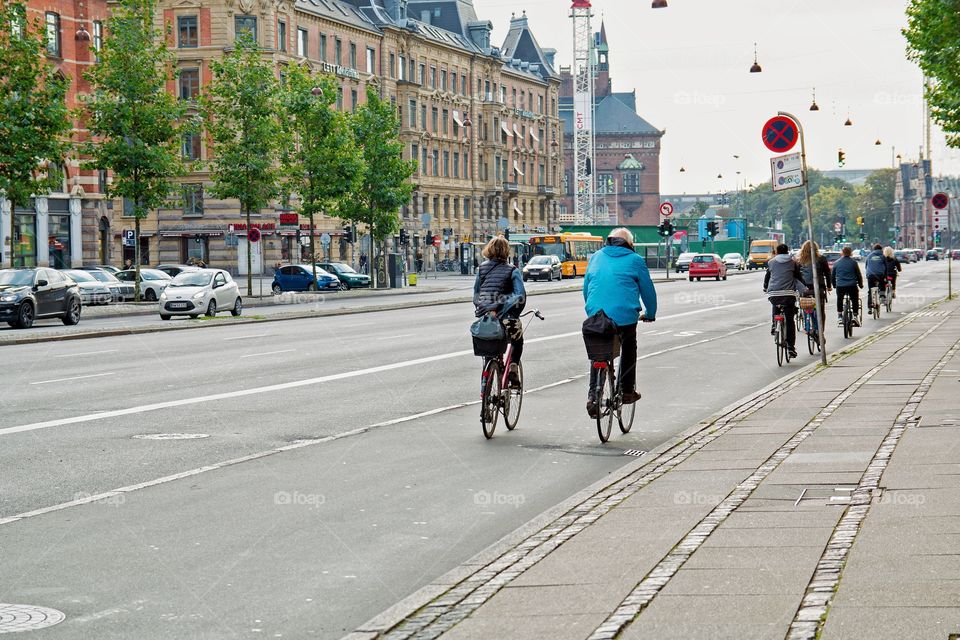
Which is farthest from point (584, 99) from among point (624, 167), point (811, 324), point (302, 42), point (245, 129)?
point (811, 324)

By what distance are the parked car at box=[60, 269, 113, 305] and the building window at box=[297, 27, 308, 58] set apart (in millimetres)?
39916

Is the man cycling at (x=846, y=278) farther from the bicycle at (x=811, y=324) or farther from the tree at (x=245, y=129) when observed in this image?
the tree at (x=245, y=129)

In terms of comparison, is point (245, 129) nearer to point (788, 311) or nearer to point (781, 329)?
point (788, 311)

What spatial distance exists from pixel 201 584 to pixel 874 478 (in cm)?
446

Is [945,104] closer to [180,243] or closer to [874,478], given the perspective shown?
[874,478]

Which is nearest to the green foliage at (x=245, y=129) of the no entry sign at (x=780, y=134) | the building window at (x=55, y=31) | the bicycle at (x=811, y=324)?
the building window at (x=55, y=31)

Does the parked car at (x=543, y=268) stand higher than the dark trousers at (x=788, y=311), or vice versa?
the parked car at (x=543, y=268)

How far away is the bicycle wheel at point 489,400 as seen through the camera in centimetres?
1211

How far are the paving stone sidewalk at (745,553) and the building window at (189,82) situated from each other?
72776 millimetres

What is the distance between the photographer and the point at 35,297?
33.3m

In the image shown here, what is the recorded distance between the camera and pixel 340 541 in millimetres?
7668

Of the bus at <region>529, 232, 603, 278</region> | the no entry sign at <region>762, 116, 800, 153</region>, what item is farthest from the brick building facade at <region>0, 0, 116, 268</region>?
the no entry sign at <region>762, 116, 800, 153</region>

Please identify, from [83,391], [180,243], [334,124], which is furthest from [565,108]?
[83,391]

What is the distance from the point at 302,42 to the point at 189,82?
7.98 m
